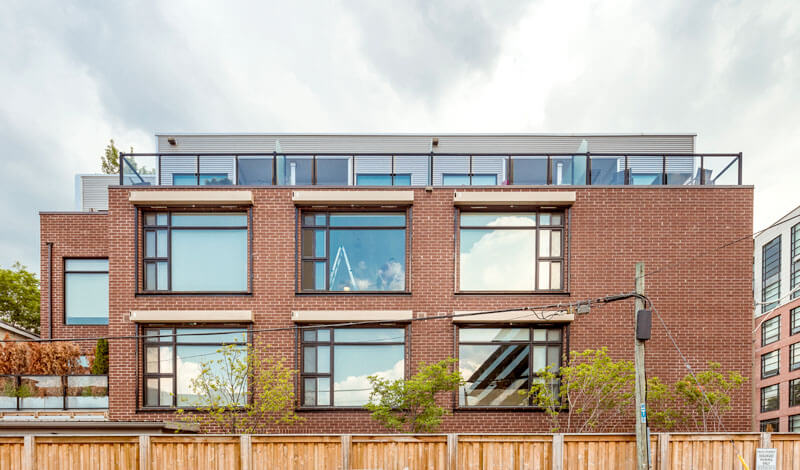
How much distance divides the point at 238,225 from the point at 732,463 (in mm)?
12046

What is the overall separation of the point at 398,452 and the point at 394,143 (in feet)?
39.5

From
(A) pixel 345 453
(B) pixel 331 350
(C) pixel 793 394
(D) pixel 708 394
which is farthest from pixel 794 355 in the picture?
(A) pixel 345 453

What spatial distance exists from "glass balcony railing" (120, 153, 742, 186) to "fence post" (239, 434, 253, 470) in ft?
20.2

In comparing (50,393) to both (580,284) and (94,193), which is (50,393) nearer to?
(94,193)

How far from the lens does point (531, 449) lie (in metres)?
8.46

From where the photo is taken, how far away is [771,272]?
4309 centimetres

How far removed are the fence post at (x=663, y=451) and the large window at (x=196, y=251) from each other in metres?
9.88

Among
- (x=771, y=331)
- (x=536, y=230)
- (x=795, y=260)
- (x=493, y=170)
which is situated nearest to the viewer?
(x=536, y=230)

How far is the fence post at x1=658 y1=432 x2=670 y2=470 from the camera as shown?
843cm

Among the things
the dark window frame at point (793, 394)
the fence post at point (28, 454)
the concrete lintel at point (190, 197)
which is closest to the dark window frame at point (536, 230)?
the concrete lintel at point (190, 197)

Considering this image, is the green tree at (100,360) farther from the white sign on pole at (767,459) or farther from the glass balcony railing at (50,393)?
the white sign on pole at (767,459)

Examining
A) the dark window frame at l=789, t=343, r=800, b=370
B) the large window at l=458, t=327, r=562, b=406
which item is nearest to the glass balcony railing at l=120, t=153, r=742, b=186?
the large window at l=458, t=327, r=562, b=406

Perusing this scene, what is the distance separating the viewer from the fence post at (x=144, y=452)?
27.3 feet

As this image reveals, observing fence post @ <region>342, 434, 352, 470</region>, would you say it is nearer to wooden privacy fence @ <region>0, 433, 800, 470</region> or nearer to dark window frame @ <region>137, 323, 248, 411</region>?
wooden privacy fence @ <region>0, 433, 800, 470</region>
